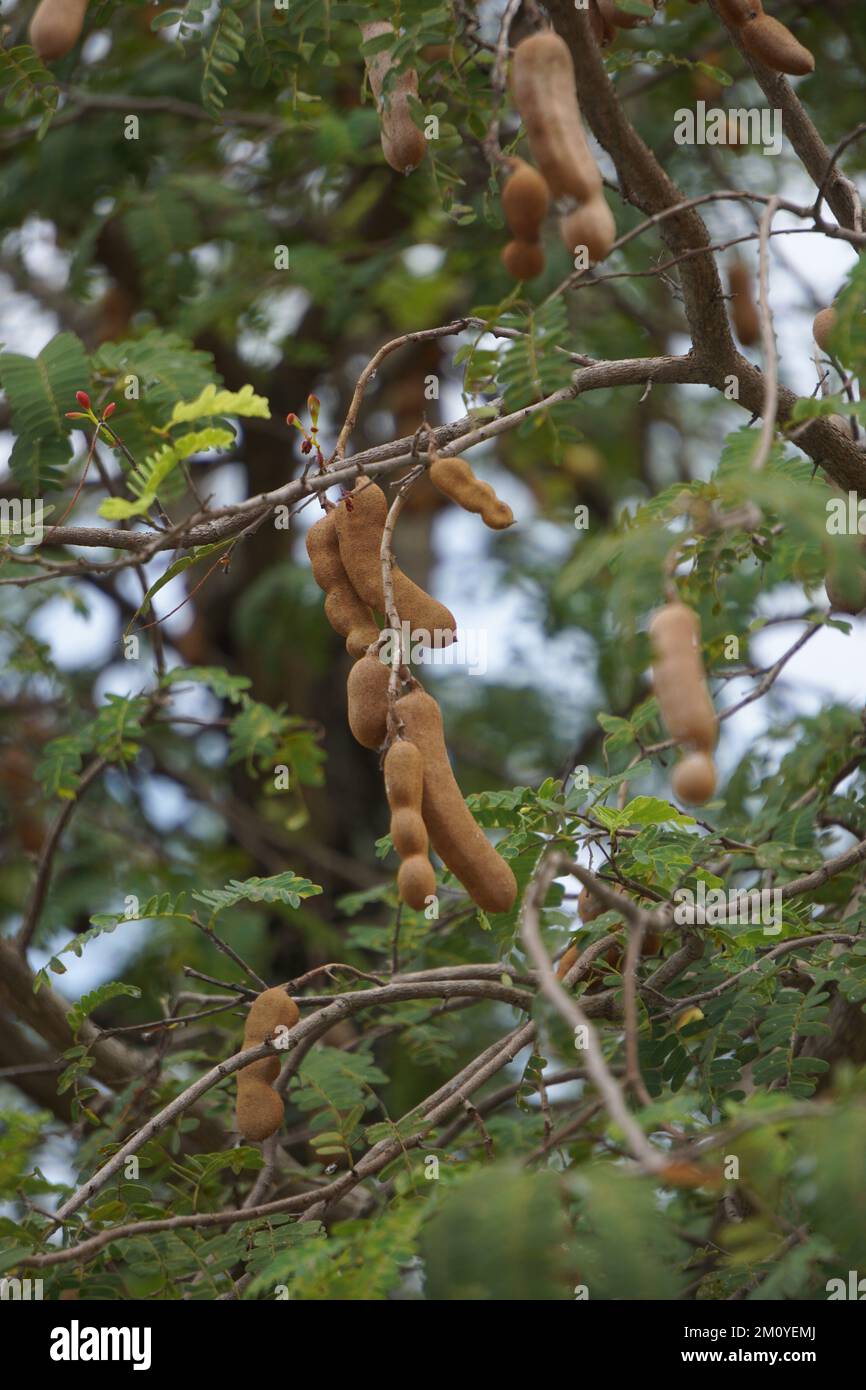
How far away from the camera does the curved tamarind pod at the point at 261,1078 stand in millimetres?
→ 2021

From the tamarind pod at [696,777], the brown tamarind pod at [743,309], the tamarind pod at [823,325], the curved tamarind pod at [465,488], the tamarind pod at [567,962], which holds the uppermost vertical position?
the brown tamarind pod at [743,309]

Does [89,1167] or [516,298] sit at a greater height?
[516,298]

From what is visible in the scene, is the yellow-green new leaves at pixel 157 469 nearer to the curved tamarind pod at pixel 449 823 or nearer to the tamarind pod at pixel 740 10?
the curved tamarind pod at pixel 449 823

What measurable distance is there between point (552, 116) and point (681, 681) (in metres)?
0.60

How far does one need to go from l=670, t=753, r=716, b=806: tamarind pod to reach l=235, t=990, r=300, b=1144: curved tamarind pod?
925mm

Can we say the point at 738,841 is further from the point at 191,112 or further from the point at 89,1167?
the point at 191,112

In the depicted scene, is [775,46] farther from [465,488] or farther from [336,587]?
[336,587]

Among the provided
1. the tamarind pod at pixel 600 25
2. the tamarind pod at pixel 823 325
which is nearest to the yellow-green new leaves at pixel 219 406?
the tamarind pod at pixel 600 25

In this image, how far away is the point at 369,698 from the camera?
1767 mm

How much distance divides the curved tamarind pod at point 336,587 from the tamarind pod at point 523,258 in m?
0.50

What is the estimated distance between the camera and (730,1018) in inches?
82.4

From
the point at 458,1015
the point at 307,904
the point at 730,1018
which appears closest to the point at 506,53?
the point at 730,1018
